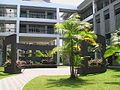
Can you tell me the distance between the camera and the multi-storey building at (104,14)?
1608 inches

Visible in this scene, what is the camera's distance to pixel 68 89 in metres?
13.9

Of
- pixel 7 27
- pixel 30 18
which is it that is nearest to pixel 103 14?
pixel 30 18

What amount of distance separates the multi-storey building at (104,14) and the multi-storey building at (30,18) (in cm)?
629

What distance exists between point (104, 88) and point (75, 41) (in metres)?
6.99

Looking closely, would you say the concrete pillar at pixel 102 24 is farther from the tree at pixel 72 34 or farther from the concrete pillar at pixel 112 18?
the tree at pixel 72 34

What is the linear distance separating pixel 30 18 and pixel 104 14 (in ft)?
57.7

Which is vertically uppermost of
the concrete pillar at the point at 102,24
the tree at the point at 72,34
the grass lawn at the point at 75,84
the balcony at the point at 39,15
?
the balcony at the point at 39,15

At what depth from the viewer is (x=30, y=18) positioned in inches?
2202

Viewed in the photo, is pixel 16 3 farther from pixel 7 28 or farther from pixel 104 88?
pixel 104 88

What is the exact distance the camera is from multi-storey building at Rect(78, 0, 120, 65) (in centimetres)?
4084

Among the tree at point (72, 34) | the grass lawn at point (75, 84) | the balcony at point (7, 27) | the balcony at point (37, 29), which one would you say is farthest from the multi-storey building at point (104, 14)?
the grass lawn at point (75, 84)

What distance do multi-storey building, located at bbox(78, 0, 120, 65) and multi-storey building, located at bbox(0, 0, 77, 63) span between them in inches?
248

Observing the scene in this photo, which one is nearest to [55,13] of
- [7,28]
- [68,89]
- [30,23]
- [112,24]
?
[30,23]

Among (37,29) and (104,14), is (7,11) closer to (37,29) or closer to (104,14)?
(37,29)
